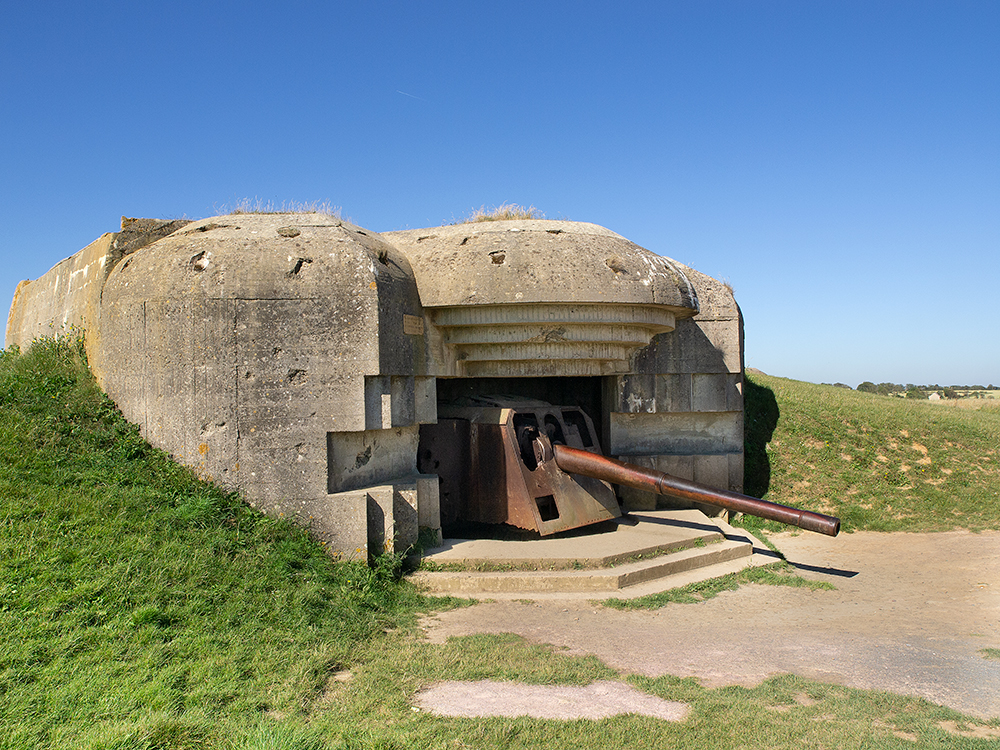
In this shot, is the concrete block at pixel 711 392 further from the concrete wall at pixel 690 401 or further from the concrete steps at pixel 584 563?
the concrete steps at pixel 584 563

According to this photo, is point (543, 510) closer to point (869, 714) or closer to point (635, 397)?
point (635, 397)

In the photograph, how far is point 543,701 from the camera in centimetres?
381

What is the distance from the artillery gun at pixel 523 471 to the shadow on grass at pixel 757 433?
256 cm

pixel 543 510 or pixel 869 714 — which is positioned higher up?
pixel 543 510

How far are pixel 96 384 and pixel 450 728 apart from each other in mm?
4764

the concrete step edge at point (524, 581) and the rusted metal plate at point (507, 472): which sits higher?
the rusted metal plate at point (507, 472)

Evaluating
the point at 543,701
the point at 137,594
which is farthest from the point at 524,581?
the point at 137,594

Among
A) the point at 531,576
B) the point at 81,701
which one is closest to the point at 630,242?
the point at 531,576

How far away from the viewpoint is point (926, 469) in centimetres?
947

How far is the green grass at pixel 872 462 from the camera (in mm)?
8648

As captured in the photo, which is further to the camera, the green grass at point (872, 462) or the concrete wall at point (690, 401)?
the green grass at point (872, 462)

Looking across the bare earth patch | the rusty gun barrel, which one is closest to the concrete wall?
the rusty gun barrel

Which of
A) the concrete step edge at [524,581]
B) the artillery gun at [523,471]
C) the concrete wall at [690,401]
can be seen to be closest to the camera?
the concrete step edge at [524,581]

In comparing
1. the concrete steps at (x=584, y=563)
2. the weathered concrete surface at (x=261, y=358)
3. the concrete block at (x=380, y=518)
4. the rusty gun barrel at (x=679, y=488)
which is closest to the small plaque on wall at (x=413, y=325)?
the weathered concrete surface at (x=261, y=358)
